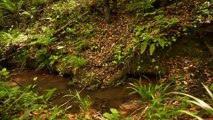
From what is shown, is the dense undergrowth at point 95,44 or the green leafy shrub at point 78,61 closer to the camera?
the dense undergrowth at point 95,44

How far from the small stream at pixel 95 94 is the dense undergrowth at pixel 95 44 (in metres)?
0.20

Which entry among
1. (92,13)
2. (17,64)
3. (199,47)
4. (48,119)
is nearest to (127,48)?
(199,47)

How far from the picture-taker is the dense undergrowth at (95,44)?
4.17m

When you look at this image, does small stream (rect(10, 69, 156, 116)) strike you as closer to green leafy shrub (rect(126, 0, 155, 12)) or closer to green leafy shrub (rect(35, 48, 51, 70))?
green leafy shrub (rect(35, 48, 51, 70))

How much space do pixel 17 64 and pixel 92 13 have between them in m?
2.52

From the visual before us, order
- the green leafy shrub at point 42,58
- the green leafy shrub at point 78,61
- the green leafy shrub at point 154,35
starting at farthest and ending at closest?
the green leafy shrub at point 42,58 < the green leafy shrub at point 78,61 < the green leafy shrub at point 154,35

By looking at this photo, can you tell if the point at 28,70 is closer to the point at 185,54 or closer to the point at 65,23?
the point at 65,23

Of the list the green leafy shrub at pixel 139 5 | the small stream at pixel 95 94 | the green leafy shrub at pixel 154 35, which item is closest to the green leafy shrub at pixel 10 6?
the small stream at pixel 95 94

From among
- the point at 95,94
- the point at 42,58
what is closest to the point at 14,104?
the point at 95,94

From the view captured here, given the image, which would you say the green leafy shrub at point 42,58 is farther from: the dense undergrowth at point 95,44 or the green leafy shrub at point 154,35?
the green leafy shrub at point 154,35

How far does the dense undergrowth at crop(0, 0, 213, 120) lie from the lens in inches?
164

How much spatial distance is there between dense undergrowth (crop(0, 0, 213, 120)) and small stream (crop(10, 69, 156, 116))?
200 millimetres

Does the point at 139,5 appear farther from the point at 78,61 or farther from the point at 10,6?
the point at 10,6

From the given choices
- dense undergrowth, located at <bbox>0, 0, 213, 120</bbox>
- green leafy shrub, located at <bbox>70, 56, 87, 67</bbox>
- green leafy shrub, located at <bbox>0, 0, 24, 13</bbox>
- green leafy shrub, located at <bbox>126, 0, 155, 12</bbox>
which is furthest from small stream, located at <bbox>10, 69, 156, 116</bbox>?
green leafy shrub, located at <bbox>0, 0, 24, 13</bbox>
